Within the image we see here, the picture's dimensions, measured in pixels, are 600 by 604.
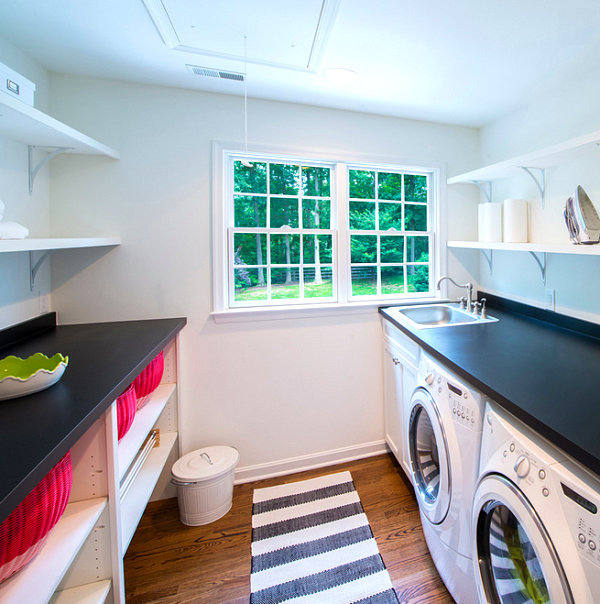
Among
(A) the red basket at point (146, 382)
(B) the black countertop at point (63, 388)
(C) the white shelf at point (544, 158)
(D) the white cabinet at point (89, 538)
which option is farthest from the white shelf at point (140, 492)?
(C) the white shelf at point (544, 158)

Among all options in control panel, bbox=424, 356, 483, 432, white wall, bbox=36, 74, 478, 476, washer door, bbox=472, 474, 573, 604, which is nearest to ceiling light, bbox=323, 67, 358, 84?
white wall, bbox=36, 74, 478, 476

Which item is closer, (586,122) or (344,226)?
(586,122)

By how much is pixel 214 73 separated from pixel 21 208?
1232 mm

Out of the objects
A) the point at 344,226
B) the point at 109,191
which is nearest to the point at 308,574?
the point at 344,226

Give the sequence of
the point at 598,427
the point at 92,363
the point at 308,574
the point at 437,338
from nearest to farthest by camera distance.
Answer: the point at 598,427 < the point at 92,363 < the point at 308,574 < the point at 437,338

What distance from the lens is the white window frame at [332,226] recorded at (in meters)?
1.93

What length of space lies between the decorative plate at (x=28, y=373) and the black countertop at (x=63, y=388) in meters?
0.02

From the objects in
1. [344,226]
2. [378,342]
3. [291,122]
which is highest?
[291,122]

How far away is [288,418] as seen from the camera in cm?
211

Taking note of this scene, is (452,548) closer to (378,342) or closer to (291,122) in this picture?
(378,342)

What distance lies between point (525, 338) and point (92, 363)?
2073 mm

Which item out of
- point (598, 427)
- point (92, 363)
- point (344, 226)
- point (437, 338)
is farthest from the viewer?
point (344, 226)

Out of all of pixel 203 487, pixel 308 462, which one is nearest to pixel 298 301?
pixel 308 462

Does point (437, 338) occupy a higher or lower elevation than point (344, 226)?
lower
